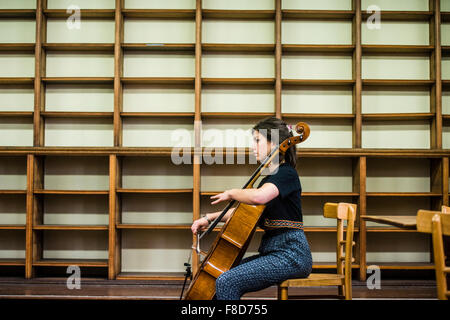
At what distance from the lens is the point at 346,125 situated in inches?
153

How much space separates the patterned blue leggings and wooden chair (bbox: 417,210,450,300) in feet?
1.77

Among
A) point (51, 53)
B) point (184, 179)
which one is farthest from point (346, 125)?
point (51, 53)

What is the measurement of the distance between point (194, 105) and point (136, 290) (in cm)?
182

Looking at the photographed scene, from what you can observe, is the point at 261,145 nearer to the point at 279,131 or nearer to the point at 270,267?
the point at 279,131

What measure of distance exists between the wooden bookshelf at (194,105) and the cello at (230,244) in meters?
2.07

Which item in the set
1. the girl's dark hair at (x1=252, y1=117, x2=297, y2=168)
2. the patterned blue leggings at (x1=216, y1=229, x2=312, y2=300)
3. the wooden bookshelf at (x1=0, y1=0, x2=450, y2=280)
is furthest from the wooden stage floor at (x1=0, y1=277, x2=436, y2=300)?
the girl's dark hair at (x1=252, y1=117, x2=297, y2=168)

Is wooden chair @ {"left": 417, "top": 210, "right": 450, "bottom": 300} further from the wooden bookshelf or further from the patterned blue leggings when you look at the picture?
the wooden bookshelf

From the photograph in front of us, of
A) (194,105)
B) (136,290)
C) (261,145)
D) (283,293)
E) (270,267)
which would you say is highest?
(194,105)

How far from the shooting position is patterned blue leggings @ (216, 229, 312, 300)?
5.12 ft

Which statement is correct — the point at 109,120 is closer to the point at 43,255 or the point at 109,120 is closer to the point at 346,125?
the point at 43,255

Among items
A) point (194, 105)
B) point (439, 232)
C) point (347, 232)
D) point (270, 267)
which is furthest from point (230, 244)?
point (194, 105)

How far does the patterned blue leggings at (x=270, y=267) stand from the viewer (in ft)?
5.12

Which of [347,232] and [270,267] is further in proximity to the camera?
[347,232]

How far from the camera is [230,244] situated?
161 cm
